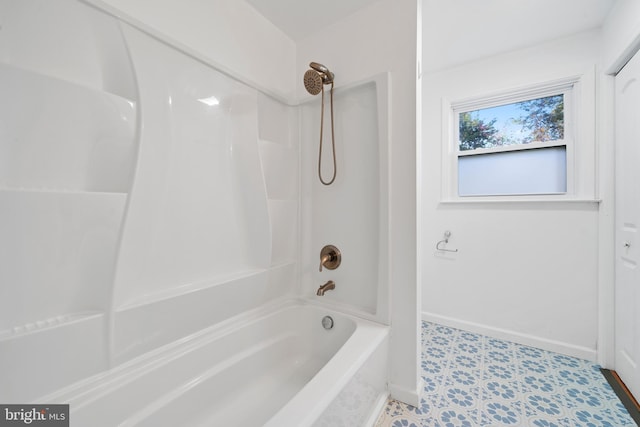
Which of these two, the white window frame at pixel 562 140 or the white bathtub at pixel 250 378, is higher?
the white window frame at pixel 562 140

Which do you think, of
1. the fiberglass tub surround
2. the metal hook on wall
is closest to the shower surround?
the fiberglass tub surround

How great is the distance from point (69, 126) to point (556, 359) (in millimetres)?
3057

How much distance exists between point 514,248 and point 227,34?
2546 millimetres

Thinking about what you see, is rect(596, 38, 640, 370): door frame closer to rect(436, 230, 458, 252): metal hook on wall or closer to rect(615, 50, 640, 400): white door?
rect(615, 50, 640, 400): white door

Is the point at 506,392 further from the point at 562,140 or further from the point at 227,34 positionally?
the point at 227,34

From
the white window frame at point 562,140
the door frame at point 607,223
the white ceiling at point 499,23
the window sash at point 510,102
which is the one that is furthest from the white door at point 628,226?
the white ceiling at point 499,23

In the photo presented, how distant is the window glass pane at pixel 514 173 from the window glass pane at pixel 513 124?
112mm

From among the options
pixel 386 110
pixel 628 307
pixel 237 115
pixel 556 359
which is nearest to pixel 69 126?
pixel 237 115

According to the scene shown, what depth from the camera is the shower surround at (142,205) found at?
788 millimetres

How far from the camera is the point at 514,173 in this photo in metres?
2.15

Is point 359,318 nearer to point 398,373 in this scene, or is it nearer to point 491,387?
point 398,373

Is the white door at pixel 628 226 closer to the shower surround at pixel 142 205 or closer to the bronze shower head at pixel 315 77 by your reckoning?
the shower surround at pixel 142 205

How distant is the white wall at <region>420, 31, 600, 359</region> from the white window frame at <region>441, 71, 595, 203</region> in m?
0.03

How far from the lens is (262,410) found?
1.21 metres
